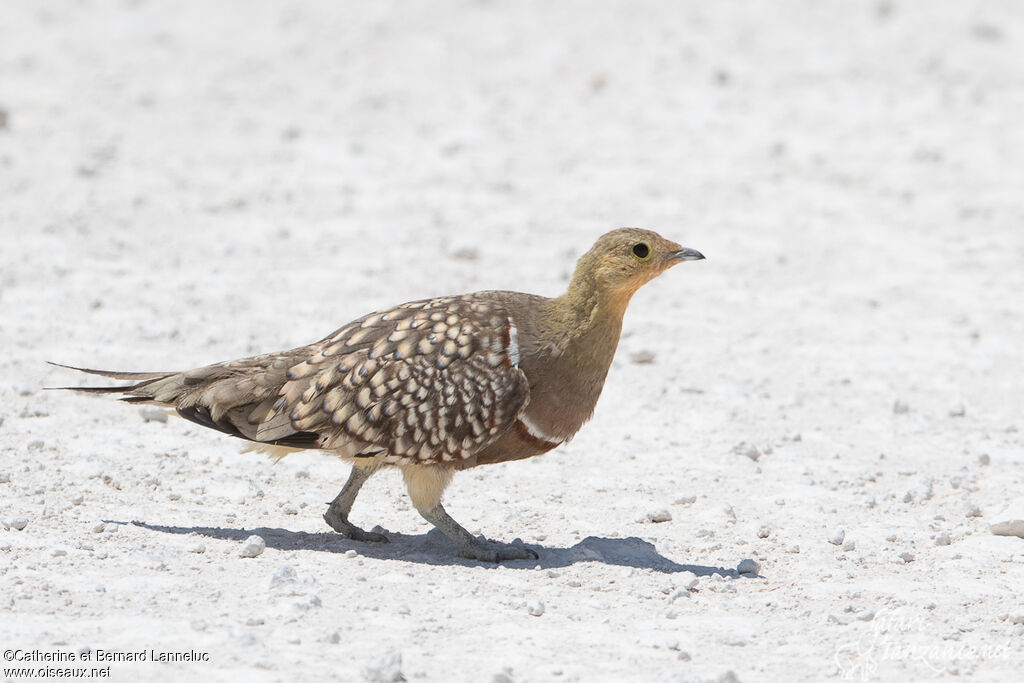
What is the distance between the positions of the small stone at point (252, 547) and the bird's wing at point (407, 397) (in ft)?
1.57

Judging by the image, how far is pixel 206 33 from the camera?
52.2 feet

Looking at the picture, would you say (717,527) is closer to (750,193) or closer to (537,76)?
(750,193)

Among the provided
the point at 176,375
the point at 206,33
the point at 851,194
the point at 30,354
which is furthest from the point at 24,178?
the point at 851,194

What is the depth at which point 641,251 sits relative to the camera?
Result: 632 centimetres

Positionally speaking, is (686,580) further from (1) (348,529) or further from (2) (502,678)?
(1) (348,529)

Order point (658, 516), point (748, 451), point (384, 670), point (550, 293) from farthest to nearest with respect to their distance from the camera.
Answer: point (550, 293)
point (748, 451)
point (658, 516)
point (384, 670)

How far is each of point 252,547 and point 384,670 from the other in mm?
1358

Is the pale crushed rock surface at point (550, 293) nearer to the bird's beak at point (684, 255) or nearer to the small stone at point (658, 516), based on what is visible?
the small stone at point (658, 516)

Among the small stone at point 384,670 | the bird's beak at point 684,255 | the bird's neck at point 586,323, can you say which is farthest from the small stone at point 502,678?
the bird's beak at point 684,255

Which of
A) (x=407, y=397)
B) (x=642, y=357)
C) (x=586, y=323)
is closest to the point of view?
(x=407, y=397)

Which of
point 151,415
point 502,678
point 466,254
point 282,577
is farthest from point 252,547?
point 466,254

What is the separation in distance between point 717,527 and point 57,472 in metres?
3.27

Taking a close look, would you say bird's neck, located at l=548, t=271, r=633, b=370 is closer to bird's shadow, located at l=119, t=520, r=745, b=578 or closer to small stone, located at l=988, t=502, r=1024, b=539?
bird's shadow, located at l=119, t=520, r=745, b=578

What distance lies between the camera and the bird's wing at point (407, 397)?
5.98 meters
